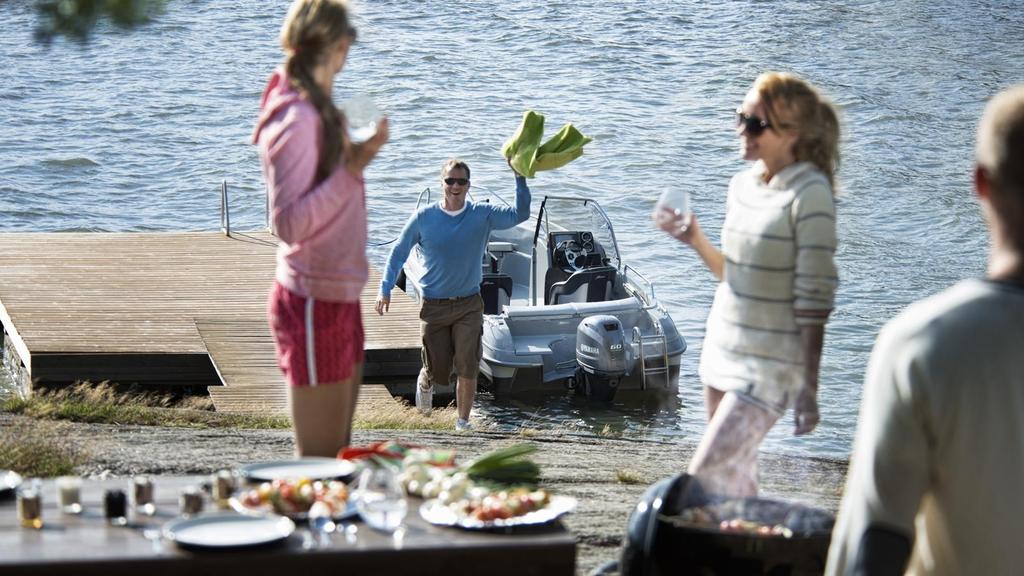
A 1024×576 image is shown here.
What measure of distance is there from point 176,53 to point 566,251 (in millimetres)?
24717

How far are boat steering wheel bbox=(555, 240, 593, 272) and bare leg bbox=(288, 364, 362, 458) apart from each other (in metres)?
10.6

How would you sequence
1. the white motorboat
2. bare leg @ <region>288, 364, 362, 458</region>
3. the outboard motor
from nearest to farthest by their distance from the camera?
bare leg @ <region>288, 364, 362, 458</region> → the outboard motor → the white motorboat

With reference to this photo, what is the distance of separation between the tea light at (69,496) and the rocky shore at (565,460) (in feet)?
6.82

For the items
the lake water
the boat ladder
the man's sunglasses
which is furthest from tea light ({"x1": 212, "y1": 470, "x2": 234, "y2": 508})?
the lake water

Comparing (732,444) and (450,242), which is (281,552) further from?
(450,242)

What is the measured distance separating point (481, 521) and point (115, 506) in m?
0.89

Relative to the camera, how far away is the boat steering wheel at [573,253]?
1446 centimetres

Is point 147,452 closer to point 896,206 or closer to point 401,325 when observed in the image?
point 401,325

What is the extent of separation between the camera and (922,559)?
2312 mm

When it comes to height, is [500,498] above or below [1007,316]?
below

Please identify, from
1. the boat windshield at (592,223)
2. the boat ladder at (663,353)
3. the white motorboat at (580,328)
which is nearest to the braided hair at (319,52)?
the white motorboat at (580,328)

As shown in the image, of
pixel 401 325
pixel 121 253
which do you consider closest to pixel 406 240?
pixel 401 325

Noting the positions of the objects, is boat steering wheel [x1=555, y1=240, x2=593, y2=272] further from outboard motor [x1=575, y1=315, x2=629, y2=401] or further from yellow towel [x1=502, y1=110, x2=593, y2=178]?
yellow towel [x1=502, y1=110, x2=593, y2=178]

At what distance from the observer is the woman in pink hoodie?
3.68 m
